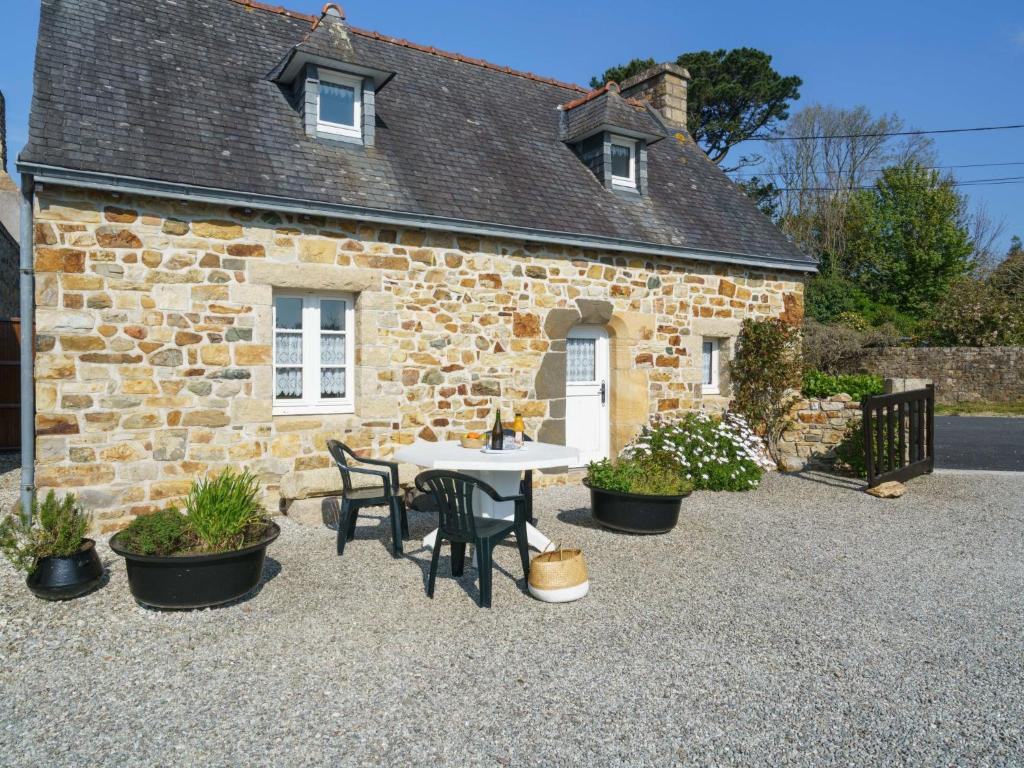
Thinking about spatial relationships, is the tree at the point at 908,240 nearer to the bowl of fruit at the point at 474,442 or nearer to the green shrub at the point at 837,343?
the green shrub at the point at 837,343

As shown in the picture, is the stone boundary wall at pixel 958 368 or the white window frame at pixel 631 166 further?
the stone boundary wall at pixel 958 368

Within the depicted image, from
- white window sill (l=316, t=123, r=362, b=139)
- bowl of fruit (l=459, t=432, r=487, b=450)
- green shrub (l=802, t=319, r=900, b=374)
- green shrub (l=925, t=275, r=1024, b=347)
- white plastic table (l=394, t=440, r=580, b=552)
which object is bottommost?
white plastic table (l=394, t=440, r=580, b=552)

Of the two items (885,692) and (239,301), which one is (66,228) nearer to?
(239,301)

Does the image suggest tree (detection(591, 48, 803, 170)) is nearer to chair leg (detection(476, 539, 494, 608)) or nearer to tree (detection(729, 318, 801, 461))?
tree (detection(729, 318, 801, 461))

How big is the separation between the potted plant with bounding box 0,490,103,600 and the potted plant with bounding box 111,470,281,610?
47cm

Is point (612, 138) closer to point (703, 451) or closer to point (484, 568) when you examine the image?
point (703, 451)

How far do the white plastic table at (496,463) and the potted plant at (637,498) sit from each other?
81 cm

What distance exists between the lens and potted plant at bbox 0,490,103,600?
489 centimetres

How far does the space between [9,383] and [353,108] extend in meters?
7.48

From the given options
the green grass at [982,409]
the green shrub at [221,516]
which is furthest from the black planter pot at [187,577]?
the green grass at [982,409]

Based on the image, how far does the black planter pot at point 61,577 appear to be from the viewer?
4891 millimetres

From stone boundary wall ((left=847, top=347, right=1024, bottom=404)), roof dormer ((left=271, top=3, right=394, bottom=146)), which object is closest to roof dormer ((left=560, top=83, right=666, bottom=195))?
roof dormer ((left=271, top=3, right=394, bottom=146))

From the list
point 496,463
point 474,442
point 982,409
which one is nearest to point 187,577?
point 496,463

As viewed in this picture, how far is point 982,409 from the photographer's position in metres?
19.8
